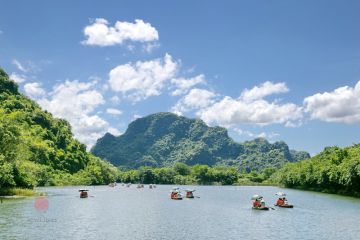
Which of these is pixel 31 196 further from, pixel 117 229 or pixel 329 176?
pixel 329 176

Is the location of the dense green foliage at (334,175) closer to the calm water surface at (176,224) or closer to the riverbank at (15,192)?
the calm water surface at (176,224)

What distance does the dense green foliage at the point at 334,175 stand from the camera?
369 ft

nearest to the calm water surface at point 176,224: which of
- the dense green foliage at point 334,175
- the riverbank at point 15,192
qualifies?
Answer: the riverbank at point 15,192

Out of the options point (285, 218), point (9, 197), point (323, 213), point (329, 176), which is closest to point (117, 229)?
point (285, 218)

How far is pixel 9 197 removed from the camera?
88.3 meters

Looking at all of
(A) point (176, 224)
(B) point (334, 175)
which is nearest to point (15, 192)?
(A) point (176, 224)

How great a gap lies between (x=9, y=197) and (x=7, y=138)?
607 inches

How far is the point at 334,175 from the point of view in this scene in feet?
428

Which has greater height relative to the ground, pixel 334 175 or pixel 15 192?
pixel 334 175

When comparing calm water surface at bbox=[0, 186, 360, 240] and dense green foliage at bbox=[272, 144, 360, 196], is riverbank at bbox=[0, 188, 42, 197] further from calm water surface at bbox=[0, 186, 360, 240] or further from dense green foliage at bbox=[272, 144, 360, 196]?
dense green foliage at bbox=[272, 144, 360, 196]

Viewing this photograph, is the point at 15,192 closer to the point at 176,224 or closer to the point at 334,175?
the point at 176,224

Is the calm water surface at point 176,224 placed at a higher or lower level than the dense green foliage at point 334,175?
lower

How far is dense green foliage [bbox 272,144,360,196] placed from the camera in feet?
369

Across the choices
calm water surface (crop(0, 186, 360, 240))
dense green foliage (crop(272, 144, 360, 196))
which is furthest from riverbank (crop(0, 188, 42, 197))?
dense green foliage (crop(272, 144, 360, 196))
